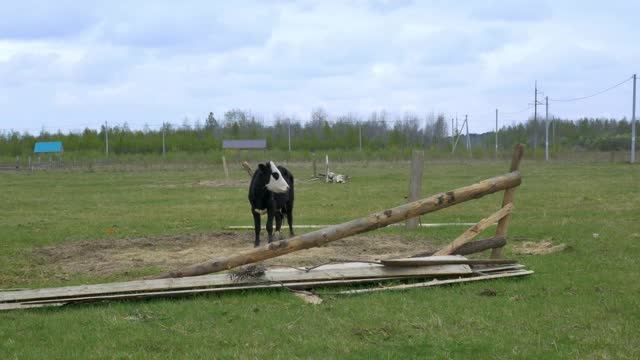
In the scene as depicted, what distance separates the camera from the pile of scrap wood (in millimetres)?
9055

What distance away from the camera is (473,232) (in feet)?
36.1

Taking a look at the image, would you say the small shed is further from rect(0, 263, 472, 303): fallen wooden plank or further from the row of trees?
rect(0, 263, 472, 303): fallen wooden plank

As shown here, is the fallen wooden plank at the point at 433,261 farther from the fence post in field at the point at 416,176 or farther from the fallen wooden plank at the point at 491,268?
the fence post in field at the point at 416,176

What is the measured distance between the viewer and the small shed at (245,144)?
302ft

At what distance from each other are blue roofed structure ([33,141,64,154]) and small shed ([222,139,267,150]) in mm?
19244

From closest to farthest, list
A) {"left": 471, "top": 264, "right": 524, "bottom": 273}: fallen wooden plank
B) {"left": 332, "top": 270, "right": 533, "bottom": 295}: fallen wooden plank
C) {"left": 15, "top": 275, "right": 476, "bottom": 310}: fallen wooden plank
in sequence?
{"left": 15, "top": 275, "right": 476, "bottom": 310}: fallen wooden plank → {"left": 332, "top": 270, "right": 533, "bottom": 295}: fallen wooden plank → {"left": 471, "top": 264, "right": 524, "bottom": 273}: fallen wooden plank

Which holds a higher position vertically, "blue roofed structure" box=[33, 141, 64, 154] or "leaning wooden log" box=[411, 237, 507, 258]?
"blue roofed structure" box=[33, 141, 64, 154]

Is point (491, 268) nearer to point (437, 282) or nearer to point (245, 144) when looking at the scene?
point (437, 282)

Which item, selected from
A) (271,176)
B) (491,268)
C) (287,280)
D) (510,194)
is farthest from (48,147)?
(491,268)

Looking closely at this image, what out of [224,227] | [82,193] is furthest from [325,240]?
[82,193]

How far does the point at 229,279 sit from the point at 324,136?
287 ft

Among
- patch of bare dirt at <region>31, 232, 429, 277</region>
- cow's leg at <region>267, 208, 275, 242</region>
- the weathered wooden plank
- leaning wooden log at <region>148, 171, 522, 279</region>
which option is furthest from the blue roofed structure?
the weathered wooden plank

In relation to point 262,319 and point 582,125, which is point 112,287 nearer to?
point 262,319

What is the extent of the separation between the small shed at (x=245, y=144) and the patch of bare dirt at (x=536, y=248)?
78607 mm
